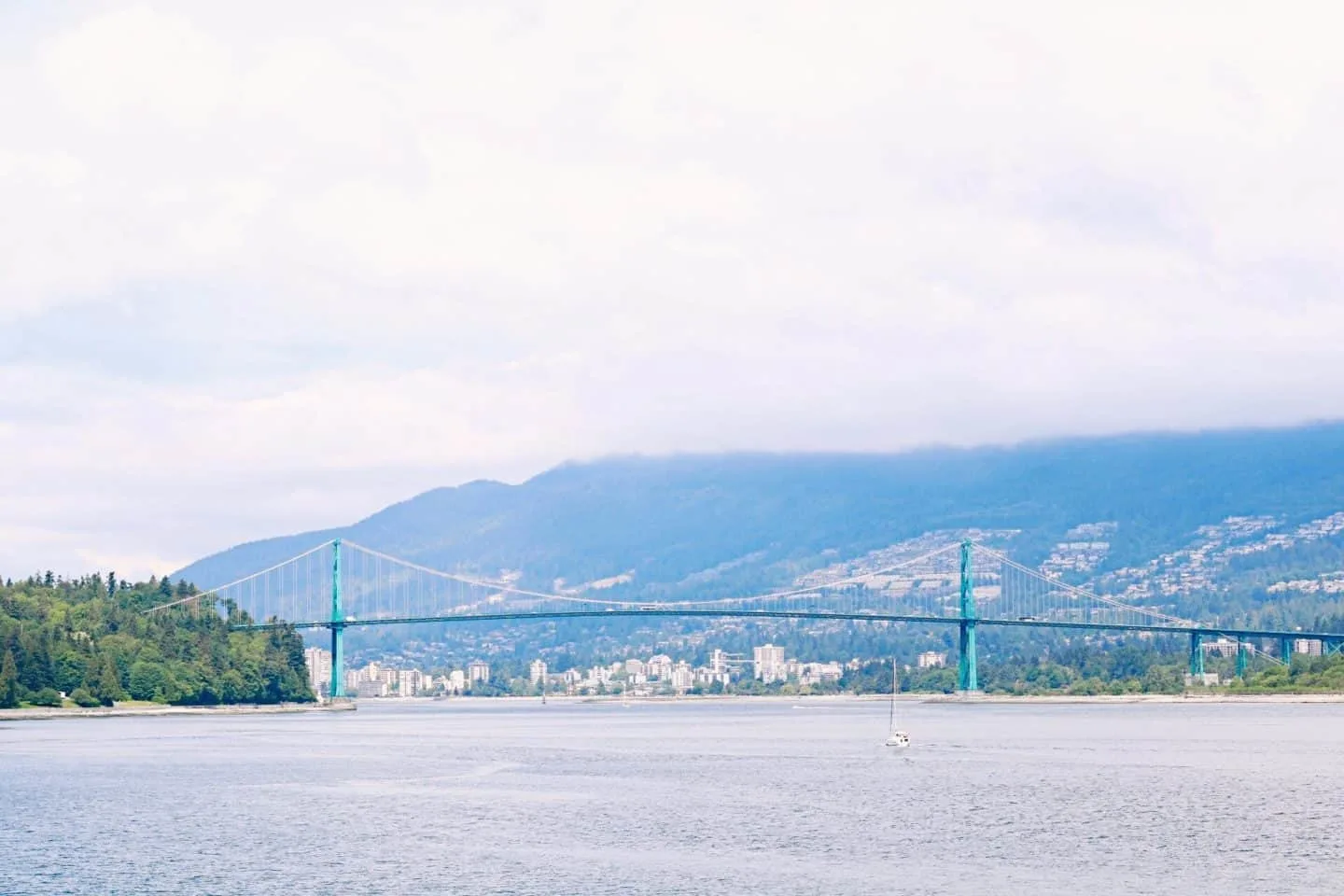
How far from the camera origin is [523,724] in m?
130

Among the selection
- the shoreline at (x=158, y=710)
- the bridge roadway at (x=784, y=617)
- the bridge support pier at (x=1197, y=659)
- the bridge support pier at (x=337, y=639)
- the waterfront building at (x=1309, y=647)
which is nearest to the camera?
the shoreline at (x=158, y=710)

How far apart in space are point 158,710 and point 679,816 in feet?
275

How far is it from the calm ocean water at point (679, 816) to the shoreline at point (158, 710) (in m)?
24.2

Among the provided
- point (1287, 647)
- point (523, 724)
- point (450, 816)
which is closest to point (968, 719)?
point (523, 724)

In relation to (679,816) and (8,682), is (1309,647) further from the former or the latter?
(679,816)

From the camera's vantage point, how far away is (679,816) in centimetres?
5153

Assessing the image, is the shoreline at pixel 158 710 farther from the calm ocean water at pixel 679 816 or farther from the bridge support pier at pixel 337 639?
the calm ocean water at pixel 679 816

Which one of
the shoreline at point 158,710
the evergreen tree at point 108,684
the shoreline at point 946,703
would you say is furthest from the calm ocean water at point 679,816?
the evergreen tree at point 108,684

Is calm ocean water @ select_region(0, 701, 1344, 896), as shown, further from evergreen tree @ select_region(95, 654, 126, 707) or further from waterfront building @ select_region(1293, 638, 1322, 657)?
waterfront building @ select_region(1293, 638, 1322, 657)

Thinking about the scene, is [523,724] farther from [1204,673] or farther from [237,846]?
[237,846]

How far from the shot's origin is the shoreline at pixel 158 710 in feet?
385

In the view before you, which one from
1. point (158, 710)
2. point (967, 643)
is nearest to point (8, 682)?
point (158, 710)

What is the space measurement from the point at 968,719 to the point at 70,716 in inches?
2192

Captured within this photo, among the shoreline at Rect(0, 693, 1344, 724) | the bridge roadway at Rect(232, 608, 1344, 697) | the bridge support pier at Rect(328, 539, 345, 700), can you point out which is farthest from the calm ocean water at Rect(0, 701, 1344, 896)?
the bridge support pier at Rect(328, 539, 345, 700)
